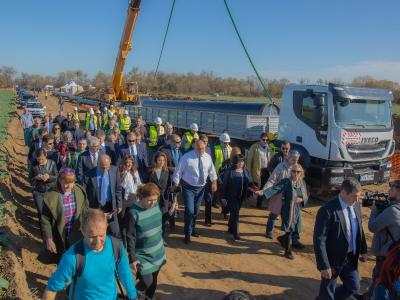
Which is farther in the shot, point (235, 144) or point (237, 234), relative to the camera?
point (235, 144)

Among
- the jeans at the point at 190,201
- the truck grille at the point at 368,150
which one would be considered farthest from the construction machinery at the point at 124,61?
the jeans at the point at 190,201

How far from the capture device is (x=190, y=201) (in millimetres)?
6523

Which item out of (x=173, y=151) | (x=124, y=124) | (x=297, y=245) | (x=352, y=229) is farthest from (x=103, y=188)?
(x=124, y=124)

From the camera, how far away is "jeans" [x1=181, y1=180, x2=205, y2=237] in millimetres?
6508

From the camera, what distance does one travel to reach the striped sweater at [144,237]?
3.78 meters

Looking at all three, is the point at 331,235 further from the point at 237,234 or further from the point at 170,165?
the point at 170,165

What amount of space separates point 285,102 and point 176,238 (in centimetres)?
466

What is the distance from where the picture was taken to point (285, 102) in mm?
9695

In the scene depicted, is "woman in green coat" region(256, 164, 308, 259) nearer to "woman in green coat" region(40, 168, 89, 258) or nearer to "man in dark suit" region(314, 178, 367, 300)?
"man in dark suit" region(314, 178, 367, 300)

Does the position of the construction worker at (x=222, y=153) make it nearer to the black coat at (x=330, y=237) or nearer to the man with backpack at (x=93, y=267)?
the black coat at (x=330, y=237)

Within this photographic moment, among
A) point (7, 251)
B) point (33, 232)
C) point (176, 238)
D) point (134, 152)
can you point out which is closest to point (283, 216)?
point (176, 238)

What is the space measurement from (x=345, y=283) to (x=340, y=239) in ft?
2.03

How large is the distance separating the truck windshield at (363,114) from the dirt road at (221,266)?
2.52 metres

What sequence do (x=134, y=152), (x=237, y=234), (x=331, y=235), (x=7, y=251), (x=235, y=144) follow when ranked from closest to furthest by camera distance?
(x=331, y=235) < (x=7, y=251) < (x=237, y=234) < (x=134, y=152) < (x=235, y=144)
